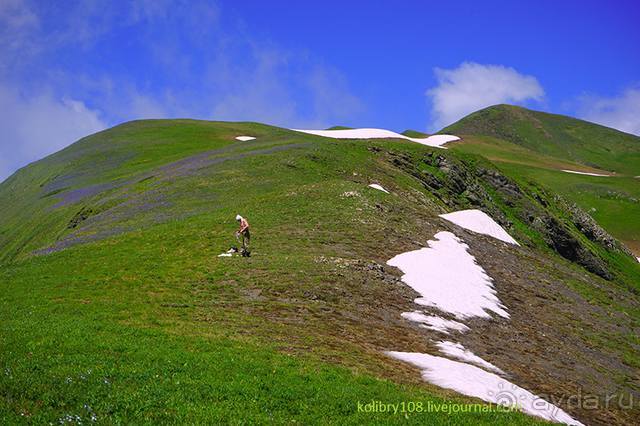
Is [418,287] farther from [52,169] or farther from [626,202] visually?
[626,202]

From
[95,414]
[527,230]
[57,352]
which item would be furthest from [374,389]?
[527,230]

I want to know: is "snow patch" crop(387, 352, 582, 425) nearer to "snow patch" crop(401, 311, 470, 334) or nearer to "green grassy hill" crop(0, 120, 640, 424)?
"green grassy hill" crop(0, 120, 640, 424)

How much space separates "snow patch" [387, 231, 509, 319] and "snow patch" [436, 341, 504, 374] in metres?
4.52

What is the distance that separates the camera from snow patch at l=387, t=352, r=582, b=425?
56.4 feet

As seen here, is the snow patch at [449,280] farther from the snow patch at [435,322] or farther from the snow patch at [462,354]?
the snow patch at [462,354]

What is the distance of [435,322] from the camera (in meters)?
24.7

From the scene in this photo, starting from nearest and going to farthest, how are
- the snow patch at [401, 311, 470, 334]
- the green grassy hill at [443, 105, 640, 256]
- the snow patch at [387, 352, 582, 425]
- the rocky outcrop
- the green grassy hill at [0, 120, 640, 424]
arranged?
1. the green grassy hill at [0, 120, 640, 424]
2. the snow patch at [387, 352, 582, 425]
3. the snow patch at [401, 311, 470, 334]
4. the rocky outcrop
5. the green grassy hill at [443, 105, 640, 256]

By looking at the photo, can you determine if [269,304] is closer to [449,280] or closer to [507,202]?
[449,280]

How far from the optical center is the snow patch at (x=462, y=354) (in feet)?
68.6

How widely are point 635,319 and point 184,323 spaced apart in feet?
110

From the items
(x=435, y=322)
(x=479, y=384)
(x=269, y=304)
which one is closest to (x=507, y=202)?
(x=435, y=322)

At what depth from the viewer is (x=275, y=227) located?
37.0m

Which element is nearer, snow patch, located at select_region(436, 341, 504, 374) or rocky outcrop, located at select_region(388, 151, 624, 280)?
snow patch, located at select_region(436, 341, 504, 374)

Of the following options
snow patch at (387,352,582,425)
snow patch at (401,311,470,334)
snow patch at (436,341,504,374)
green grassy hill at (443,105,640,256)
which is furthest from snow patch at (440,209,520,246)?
green grassy hill at (443,105,640,256)
